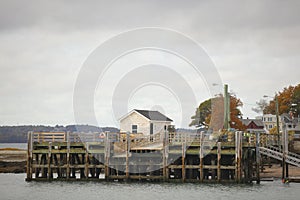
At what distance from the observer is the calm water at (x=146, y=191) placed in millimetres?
46312

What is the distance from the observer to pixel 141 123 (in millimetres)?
65812

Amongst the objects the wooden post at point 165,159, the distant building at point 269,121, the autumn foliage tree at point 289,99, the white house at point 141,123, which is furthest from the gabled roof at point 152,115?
the distant building at point 269,121

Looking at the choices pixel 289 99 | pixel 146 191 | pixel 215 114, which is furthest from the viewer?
pixel 289 99

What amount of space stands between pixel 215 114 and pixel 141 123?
37.0 m

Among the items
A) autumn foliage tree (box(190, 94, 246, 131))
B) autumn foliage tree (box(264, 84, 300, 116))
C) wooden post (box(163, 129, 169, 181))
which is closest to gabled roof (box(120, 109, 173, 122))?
wooden post (box(163, 129, 169, 181))

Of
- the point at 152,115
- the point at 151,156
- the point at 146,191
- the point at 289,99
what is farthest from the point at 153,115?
the point at 289,99

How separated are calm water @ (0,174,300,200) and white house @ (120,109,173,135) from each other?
1244 centimetres

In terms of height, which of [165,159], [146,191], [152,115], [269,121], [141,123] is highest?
[269,121]

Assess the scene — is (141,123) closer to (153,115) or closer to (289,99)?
(153,115)

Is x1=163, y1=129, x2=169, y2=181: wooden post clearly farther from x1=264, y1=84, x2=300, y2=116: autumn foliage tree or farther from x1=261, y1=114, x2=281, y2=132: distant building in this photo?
x1=261, y1=114, x2=281, y2=132: distant building

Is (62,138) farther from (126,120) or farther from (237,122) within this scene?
(237,122)

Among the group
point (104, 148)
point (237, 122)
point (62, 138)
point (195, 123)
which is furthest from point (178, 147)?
point (195, 123)

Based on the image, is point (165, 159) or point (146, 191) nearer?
point (146, 191)

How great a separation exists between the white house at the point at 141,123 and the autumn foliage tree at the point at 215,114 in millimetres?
26073
